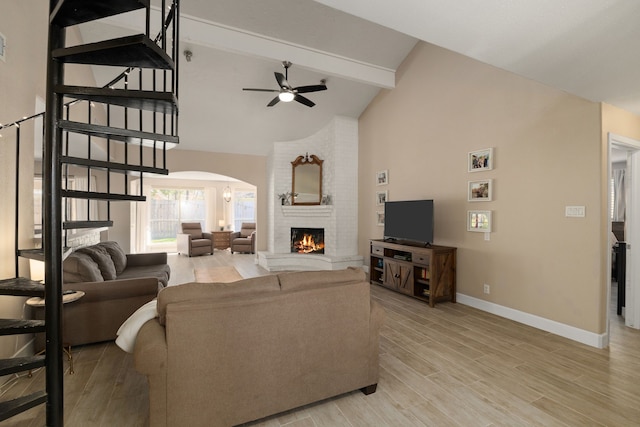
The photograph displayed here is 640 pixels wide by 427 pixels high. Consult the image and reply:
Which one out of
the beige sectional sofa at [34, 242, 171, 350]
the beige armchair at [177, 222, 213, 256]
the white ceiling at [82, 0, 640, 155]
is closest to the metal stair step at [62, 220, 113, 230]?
the beige sectional sofa at [34, 242, 171, 350]

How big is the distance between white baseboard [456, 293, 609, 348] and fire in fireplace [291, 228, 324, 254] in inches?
132

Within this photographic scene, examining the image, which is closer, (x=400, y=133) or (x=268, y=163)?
(x=400, y=133)

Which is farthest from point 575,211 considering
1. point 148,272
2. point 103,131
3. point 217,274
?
point 217,274

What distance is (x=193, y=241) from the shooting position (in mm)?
8617

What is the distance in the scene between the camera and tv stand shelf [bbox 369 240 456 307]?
4.08m

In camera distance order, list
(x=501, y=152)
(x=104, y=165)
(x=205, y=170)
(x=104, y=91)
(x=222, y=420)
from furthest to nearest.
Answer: (x=205, y=170)
(x=501, y=152)
(x=104, y=165)
(x=222, y=420)
(x=104, y=91)

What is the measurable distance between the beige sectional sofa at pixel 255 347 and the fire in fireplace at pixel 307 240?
15.5 feet

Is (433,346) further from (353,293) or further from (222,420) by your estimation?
(222,420)

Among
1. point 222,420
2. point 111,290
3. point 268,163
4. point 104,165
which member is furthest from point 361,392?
point 268,163

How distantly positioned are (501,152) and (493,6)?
8.13ft

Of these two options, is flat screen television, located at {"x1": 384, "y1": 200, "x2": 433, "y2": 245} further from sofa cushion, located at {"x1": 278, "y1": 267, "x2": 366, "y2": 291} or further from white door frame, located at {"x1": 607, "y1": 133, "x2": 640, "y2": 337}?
sofa cushion, located at {"x1": 278, "y1": 267, "x2": 366, "y2": 291}

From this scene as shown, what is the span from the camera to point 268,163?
788 cm

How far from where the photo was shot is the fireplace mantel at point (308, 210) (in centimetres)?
664

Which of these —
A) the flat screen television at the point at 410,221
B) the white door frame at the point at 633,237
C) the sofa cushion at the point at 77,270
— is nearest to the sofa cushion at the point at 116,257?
the sofa cushion at the point at 77,270
